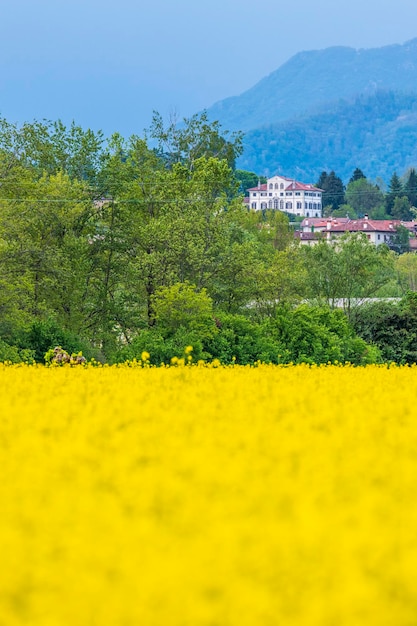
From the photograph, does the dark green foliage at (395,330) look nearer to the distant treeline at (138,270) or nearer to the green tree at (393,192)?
the distant treeline at (138,270)

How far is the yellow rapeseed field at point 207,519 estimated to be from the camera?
466cm

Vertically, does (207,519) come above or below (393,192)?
below

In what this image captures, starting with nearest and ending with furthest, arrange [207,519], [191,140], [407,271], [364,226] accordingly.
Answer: [207,519], [191,140], [407,271], [364,226]

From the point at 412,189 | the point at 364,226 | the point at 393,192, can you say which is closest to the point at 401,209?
the point at 393,192

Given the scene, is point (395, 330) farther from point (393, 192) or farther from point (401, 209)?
point (393, 192)

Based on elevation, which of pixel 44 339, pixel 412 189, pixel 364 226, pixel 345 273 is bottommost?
pixel 44 339

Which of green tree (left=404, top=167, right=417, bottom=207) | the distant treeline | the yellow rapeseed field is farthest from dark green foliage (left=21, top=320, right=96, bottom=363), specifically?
green tree (left=404, top=167, right=417, bottom=207)

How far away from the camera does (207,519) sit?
578 cm

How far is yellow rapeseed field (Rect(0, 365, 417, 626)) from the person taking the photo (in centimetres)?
466

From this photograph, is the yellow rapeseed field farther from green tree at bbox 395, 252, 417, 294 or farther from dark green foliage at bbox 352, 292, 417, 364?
green tree at bbox 395, 252, 417, 294

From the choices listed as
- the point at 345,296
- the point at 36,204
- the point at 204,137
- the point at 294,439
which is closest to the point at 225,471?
the point at 294,439

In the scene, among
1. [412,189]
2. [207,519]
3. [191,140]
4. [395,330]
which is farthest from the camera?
[412,189]

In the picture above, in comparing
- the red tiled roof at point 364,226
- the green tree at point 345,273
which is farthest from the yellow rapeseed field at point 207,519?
the red tiled roof at point 364,226

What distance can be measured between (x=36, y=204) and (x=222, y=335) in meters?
9.69
